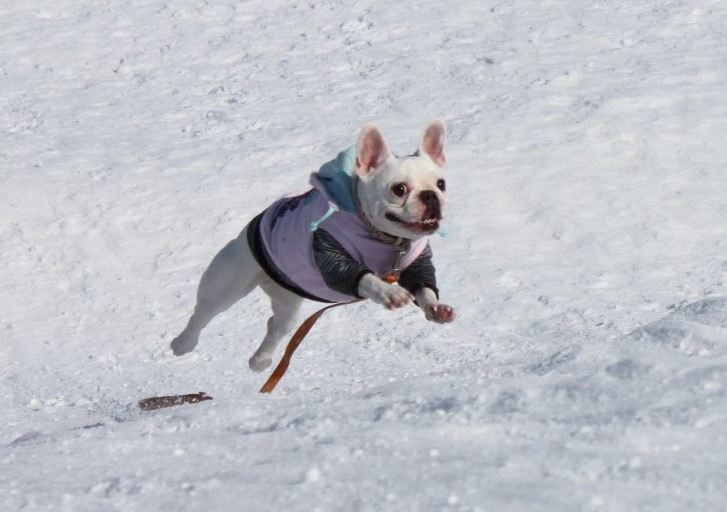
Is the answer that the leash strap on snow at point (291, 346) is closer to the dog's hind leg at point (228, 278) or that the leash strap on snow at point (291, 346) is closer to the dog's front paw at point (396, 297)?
the dog's hind leg at point (228, 278)

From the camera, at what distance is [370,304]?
23.3 ft

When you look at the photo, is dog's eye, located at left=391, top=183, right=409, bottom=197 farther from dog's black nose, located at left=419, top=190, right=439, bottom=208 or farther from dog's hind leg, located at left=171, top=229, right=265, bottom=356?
dog's hind leg, located at left=171, top=229, right=265, bottom=356

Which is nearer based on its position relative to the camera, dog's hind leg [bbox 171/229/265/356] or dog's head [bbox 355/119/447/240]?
dog's head [bbox 355/119/447/240]

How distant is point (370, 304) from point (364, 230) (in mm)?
2496

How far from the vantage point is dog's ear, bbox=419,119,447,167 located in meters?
4.70

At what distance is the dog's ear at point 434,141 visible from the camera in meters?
4.70

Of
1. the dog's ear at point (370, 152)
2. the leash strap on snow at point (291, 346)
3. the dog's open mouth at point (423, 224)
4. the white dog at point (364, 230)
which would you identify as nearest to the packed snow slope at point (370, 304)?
the leash strap on snow at point (291, 346)

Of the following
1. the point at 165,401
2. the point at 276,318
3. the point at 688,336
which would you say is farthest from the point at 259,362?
the point at 688,336

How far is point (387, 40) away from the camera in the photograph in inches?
425

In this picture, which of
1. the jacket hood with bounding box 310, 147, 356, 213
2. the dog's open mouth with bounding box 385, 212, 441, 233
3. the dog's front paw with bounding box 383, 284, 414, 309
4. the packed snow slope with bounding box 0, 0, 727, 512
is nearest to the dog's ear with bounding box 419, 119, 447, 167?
the jacket hood with bounding box 310, 147, 356, 213

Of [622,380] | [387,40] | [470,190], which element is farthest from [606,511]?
[387,40]

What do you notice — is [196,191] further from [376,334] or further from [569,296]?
[569,296]

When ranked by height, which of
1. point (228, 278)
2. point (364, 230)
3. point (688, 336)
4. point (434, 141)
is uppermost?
point (434, 141)

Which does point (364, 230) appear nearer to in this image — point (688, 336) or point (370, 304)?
point (688, 336)
